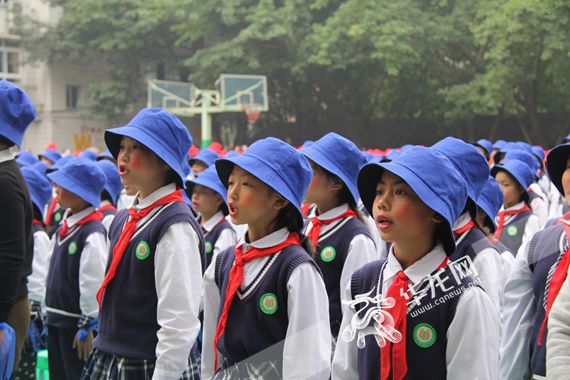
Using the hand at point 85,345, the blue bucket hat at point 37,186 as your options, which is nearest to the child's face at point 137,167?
the hand at point 85,345

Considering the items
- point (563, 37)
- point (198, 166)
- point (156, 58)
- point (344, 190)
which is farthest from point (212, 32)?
point (344, 190)

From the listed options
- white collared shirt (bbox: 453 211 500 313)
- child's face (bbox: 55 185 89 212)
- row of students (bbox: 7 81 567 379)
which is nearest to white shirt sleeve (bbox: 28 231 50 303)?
child's face (bbox: 55 185 89 212)

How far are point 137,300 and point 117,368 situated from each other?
0.28m

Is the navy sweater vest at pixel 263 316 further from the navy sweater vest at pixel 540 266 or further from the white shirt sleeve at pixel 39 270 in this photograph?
the white shirt sleeve at pixel 39 270

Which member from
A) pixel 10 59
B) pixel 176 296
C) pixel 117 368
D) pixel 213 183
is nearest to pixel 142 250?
pixel 176 296

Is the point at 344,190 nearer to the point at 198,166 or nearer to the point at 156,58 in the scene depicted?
the point at 198,166

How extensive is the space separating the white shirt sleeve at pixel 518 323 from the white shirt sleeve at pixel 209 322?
1271mm

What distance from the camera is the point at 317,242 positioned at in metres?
3.92

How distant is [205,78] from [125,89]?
16.1ft

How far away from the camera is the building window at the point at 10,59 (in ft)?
104

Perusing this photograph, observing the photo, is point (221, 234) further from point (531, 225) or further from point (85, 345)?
point (531, 225)

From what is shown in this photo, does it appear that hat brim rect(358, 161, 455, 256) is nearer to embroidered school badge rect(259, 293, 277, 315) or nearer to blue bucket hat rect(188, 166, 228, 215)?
embroidered school badge rect(259, 293, 277, 315)

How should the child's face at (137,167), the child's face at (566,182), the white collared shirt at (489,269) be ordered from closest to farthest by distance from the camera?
→ the child's face at (566,182), the child's face at (137,167), the white collared shirt at (489,269)

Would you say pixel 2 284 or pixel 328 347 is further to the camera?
pixel 2 284
